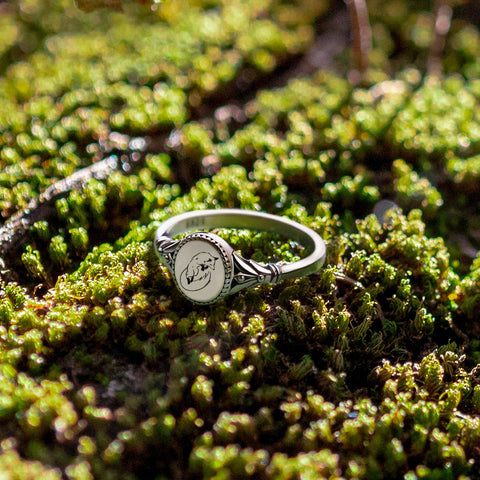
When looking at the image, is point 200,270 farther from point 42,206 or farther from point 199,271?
point 42,206

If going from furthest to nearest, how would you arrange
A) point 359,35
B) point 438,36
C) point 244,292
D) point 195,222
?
1. point 438,36
2. point 359,35
3. point 195,222
4. point 244,292

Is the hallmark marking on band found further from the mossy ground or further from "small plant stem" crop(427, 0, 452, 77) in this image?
"small plant stem" crop(427, 0, 452, 77)

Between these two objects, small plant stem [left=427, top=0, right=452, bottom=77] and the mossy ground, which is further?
small plant stem [left=427, top=0, right=452, bottom=77]

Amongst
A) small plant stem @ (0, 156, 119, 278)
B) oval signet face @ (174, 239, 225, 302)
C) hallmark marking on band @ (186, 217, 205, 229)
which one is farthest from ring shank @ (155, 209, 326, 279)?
small plant stem @ (0, 156, 119, 278)

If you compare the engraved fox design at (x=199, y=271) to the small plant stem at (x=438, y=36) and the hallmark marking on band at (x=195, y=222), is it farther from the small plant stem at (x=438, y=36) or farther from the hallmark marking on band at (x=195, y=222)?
the small plant stem at (x=438, y=36)

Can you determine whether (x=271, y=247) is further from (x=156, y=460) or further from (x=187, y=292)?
(x=156, y=460)

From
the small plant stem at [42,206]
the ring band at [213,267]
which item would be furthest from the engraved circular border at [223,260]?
the small plant stem at [42,206]

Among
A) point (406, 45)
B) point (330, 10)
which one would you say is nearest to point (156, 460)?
point (406, 45)

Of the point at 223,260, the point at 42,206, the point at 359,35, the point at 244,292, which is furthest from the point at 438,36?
the point at 42,206
